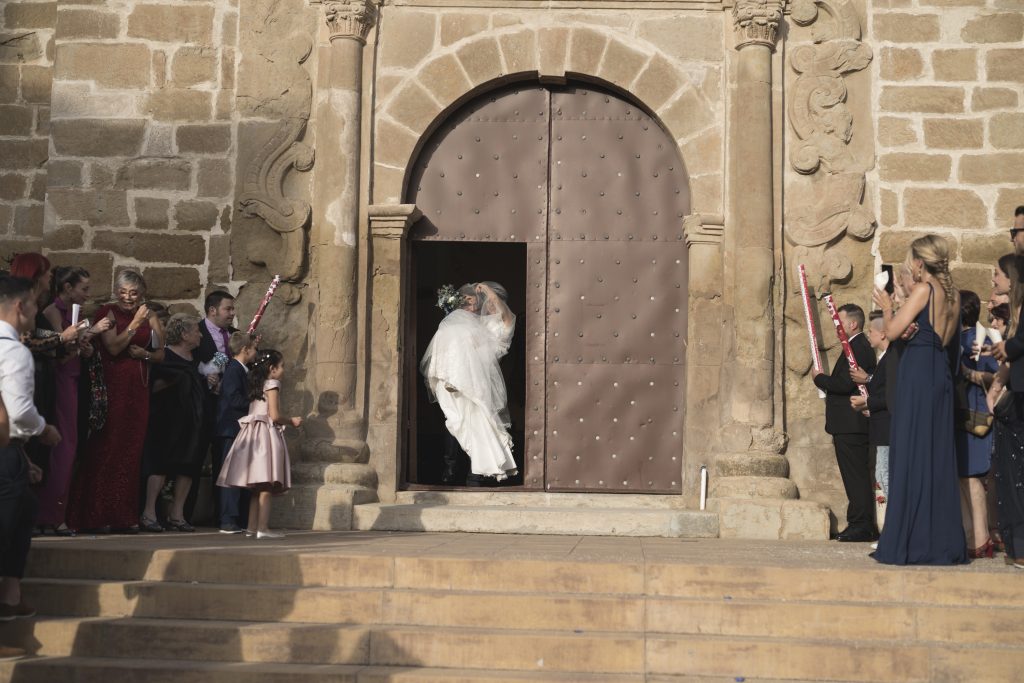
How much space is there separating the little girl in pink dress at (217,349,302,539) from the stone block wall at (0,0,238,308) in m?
1.66

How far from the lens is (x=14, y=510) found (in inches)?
247

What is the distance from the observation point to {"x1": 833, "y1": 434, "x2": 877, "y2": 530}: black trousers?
353 inches

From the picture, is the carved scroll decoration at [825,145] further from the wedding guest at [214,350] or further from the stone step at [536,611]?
the wedding guest at [214,350]

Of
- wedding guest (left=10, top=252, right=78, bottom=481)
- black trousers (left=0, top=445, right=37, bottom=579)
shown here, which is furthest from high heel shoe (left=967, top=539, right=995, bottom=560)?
wedding guest (left=10, top=252, right=78, bottom=481)

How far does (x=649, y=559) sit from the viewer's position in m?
7.30

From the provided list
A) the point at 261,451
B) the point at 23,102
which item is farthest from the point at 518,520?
the point at 23,102

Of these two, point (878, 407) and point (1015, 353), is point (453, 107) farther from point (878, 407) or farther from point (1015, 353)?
point (1015, 353)

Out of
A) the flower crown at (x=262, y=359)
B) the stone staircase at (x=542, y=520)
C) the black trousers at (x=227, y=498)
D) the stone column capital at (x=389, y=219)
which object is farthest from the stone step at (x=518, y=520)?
the stone column capital at (x=389, y=219)

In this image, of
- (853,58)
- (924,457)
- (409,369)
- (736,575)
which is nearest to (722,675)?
(736,575)

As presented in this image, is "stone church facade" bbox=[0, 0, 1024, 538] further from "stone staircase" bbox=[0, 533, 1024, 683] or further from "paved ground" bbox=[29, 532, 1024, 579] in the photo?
"stone staircase" bbox=[0, 533, 1024, 683]

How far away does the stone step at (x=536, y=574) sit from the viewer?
6.91m

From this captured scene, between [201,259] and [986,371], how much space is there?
554 cm

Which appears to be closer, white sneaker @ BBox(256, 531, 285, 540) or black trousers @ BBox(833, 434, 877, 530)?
white sneaker @ BBox(256, 531, 285, 540)

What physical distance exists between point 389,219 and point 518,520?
240 cm
